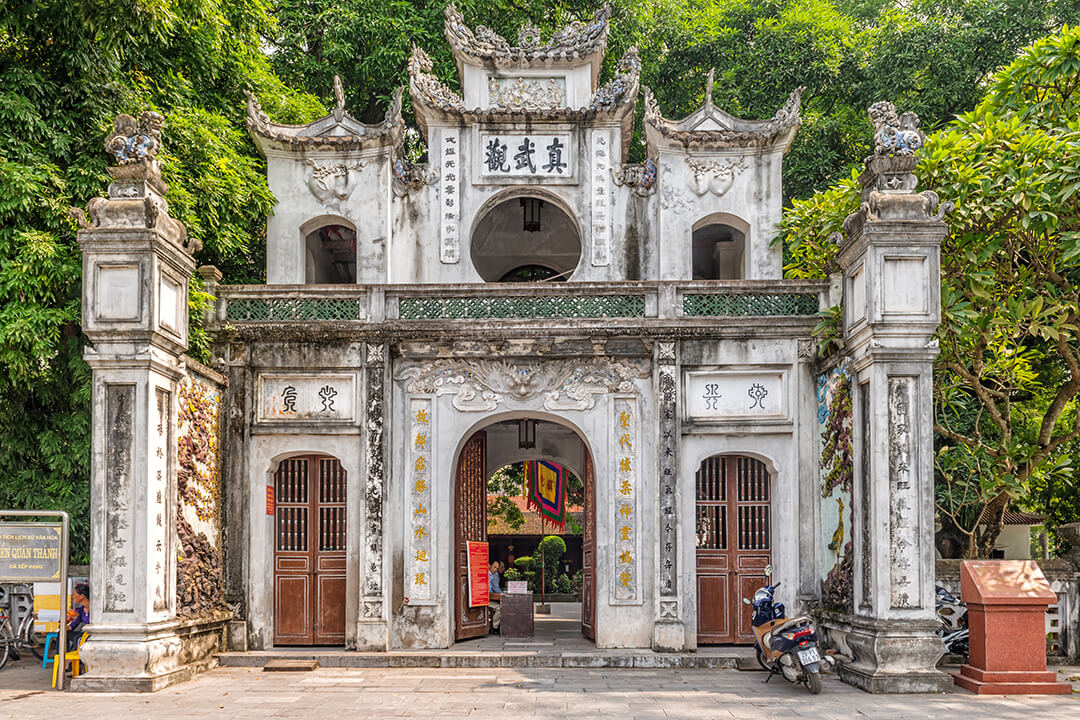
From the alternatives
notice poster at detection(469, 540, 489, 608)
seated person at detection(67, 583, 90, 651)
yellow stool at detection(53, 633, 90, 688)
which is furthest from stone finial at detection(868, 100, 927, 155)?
seated person at detection(67, 583, 90, 651)

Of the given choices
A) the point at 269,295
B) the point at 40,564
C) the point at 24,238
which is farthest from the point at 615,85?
the point at 40,564

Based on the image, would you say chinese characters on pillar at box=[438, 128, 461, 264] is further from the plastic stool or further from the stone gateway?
the plastic stool

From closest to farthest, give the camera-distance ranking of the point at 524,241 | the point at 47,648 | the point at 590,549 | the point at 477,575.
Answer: the point at 47,648 → the point at 590,549 → the point at 477,575 → the point at 524,241

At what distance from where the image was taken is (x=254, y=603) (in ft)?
43.0

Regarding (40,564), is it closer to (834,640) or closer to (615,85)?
(834,640)

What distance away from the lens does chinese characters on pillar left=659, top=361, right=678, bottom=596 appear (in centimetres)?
1300

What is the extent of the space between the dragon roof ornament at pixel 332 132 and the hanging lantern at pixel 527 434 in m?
4.72

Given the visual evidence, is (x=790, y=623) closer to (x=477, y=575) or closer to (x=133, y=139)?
(x=477, y=575)

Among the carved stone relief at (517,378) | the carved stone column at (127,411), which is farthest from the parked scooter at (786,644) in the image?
the carved stone column at (127,411)

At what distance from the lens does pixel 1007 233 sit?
39.9 feet

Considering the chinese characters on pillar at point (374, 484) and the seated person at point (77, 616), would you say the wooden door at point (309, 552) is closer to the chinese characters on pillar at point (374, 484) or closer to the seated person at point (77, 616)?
the chinese characters on pillar at point (374, 484)

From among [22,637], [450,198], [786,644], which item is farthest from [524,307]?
[22,637]

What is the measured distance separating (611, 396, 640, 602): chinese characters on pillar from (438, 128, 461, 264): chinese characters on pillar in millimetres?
3355

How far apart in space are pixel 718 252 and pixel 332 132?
6358 millimetres
